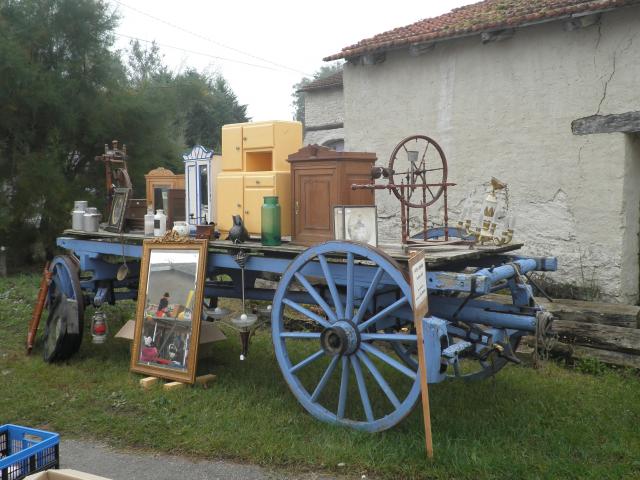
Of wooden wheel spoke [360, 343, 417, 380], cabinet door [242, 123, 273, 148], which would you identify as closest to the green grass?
wooden wheel spoke [360, 343, 417, 380]

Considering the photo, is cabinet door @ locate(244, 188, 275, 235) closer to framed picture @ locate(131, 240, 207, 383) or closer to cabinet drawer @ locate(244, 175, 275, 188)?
cabinet drawer @ locate(244, 175, 275, 188)

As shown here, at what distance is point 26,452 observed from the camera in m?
2.98

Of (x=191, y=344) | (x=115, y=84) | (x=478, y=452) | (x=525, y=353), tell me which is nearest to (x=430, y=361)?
(x=478, y=452)

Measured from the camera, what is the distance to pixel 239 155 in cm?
601

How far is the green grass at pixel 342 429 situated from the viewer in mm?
4180

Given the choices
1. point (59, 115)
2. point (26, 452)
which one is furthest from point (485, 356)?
point (59, 115)

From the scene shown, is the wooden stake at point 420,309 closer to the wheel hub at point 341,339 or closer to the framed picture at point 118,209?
the wheel hub at point 341,339

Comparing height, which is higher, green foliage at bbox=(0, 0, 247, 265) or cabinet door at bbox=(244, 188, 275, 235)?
green foliage at bbox=(0, 0, 247, 265)

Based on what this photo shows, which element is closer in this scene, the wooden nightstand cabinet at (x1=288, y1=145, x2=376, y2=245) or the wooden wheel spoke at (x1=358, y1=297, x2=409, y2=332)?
the wooden wheel spoke at (x1=358, y1=297, x2=409, y2=332)

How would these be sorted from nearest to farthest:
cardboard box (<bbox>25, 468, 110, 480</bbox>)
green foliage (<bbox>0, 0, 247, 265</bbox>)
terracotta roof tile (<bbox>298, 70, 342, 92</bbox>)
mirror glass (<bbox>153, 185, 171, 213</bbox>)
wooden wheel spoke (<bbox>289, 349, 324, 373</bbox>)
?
cardboard box (<bbox>25, 468, 110, 480</bbox>), wooden wheel spoke (<bbox>289, 349, 324, 373</bbox>), mirror glass (<bbox>153, 185, 171, 213</bbox>), green foliage (<bbox>0, 0, 247, 265</bbox>), terracotta roof tile (<bbox>298, 70, 342, 92</bbox>)

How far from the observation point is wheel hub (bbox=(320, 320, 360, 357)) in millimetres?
4539

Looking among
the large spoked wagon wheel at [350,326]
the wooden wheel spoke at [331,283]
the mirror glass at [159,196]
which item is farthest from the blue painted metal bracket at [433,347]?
the mirror glass at [159,196]

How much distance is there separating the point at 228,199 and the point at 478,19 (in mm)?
5511

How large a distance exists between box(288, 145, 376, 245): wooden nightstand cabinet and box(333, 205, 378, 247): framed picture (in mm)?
394
